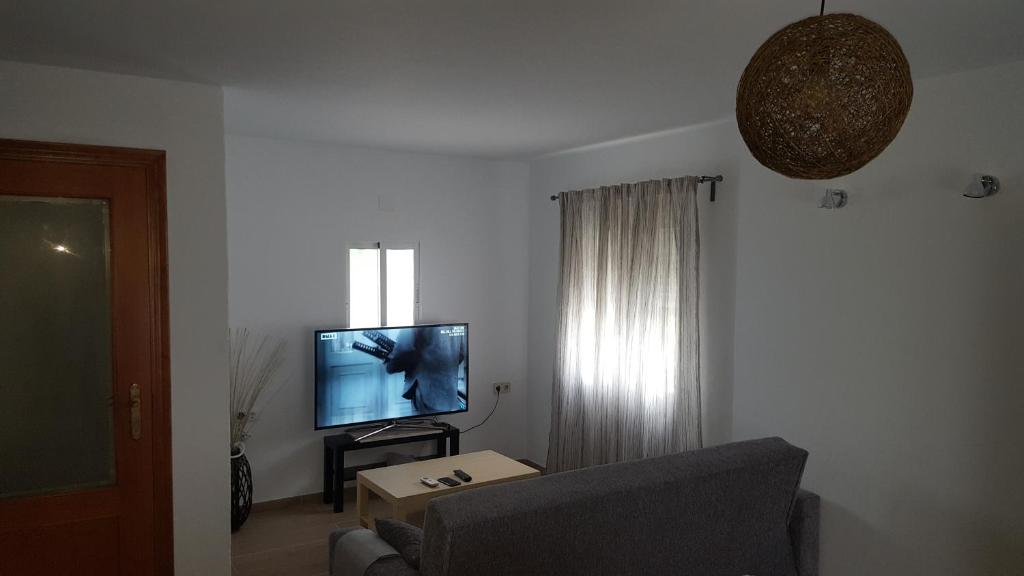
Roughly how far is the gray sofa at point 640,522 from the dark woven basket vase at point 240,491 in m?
1.99

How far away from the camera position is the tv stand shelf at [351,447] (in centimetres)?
481

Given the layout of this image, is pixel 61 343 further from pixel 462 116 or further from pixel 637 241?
pixel 637 241

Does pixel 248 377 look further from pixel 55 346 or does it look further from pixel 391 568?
pixel 391 568

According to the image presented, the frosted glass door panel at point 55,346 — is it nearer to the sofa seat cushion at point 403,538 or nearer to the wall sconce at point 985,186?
the sofa seat cushion at point 403,538

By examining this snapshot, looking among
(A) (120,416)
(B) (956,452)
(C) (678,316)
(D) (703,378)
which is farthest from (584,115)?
(A) (120,416)

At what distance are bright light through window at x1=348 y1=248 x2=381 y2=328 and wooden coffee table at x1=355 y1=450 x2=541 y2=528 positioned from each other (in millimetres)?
1314

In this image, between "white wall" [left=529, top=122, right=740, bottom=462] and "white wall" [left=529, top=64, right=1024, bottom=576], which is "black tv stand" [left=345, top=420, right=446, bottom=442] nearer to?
"white wall" [left=529, top=122, right=740, bottom=462]

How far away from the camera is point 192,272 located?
3326 mm

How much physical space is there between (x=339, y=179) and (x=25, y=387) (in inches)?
99.0

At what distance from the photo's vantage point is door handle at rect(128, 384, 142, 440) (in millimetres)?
3217

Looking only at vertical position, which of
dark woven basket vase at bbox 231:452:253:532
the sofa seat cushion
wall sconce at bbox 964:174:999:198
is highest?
wall sconce at bbox 964:174:999:198

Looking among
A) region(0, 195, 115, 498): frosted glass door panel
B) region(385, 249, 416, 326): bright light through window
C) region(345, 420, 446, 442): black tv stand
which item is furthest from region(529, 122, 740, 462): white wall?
region(0, 195, 115, 498): frosted glass door panel

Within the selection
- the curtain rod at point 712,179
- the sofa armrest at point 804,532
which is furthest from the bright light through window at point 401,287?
the sofa armrest at point 804,532

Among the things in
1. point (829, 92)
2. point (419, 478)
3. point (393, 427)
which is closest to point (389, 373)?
point (393, 427)
